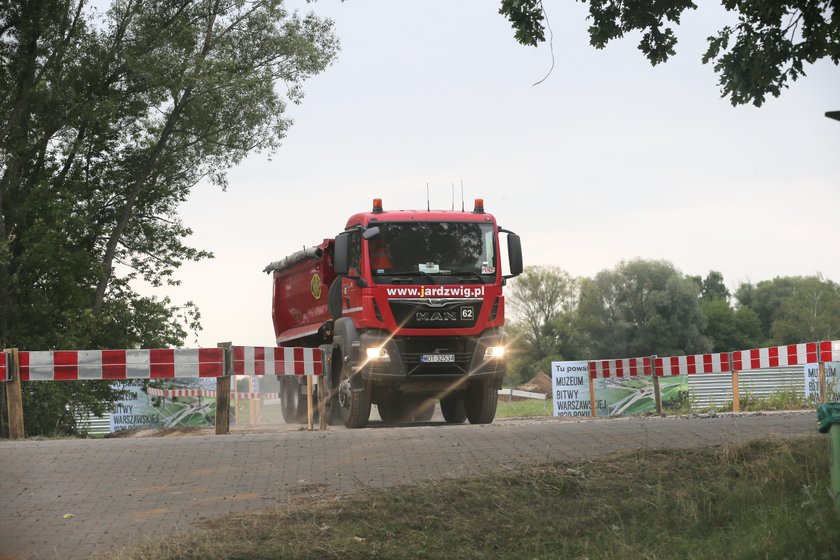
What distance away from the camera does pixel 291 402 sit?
29.3 meters

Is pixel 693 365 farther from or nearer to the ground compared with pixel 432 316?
nearer to the ground

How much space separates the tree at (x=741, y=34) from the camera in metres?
14.5

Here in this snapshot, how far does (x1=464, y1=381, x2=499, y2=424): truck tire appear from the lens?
65.8 ft

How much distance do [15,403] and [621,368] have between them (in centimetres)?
1435

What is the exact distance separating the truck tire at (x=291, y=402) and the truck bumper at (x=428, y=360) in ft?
28.5

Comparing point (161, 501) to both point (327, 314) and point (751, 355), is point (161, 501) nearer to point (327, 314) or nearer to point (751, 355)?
point (327, 314)

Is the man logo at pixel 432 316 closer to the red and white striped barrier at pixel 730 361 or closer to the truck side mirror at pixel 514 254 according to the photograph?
the truck side mirror at pixel 514 254

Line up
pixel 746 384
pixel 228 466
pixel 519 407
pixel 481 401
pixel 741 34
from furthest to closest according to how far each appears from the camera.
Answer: pixel 519 407
pixel 746 384
pixel 481 401
pixel 741 34
pixel 228 466

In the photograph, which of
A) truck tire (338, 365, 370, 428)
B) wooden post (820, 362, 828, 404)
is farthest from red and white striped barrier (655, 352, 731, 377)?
truck tire (338, 365, 370, 428)

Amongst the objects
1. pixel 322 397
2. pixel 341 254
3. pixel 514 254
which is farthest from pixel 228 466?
pixel 514 254

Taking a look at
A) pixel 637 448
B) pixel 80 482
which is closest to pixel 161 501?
pixel 80 482

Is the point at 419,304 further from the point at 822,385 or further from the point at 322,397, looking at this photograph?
the point at 822,385

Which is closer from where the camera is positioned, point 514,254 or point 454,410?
point 514,254

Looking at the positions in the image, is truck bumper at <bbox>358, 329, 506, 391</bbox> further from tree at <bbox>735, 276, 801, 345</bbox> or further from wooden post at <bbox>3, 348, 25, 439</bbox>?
tree at <bbox>735, 276, 801, 345</bbox>
